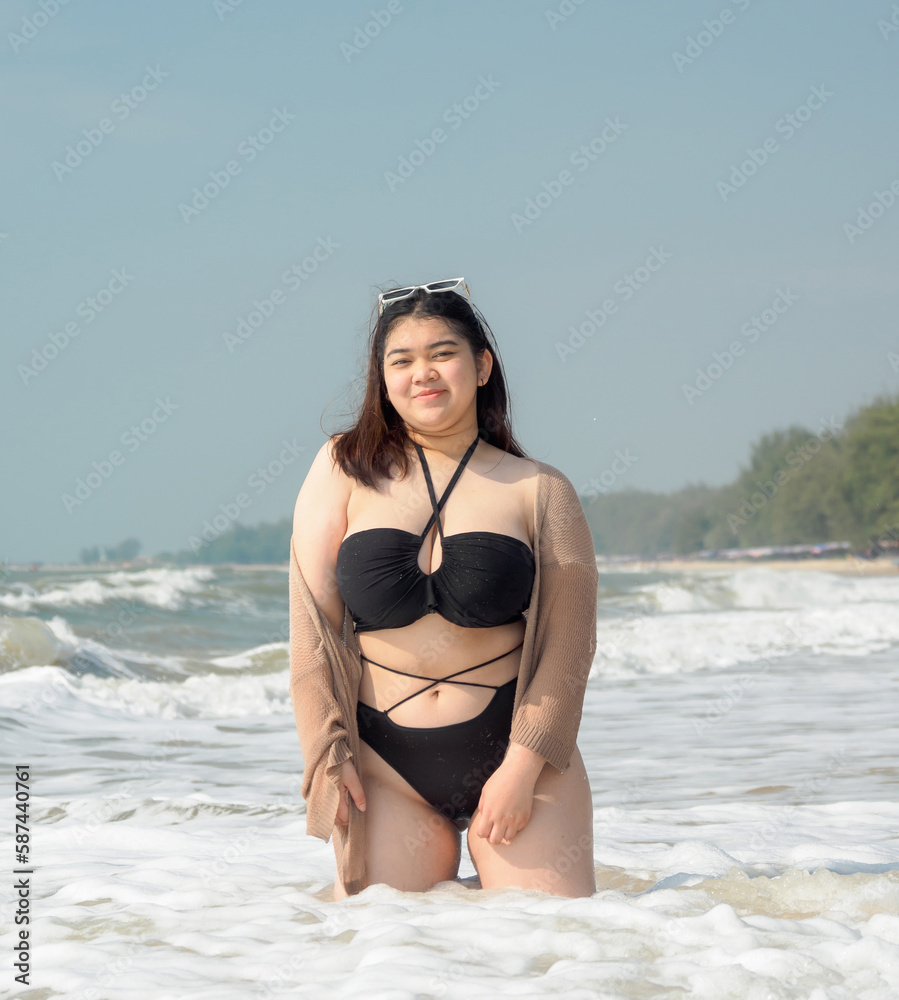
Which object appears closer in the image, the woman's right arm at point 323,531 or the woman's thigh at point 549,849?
the woman's thigh at point 549,849

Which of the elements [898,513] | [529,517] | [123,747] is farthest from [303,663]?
[898,513]

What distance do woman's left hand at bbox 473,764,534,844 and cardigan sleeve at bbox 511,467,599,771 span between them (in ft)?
0.36

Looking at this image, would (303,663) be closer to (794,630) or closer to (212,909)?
(212,909)

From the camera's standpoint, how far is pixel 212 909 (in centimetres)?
333

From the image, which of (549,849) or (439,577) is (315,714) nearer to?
(439,577)

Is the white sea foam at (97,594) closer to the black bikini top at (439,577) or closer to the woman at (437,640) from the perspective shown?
the woman at (437,640)

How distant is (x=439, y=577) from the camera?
3133 mm

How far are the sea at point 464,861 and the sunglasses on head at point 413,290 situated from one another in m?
1.88

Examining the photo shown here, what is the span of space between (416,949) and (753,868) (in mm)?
1646

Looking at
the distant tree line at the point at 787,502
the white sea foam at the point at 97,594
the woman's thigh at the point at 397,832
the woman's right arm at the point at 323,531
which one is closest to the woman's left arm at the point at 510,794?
the woman's thigh at the point at 397,832

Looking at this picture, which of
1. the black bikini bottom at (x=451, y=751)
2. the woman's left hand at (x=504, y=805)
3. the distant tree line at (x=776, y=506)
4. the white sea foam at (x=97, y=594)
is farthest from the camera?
the distant tree line at (x=776, y=506)

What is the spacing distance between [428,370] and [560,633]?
3.04ft

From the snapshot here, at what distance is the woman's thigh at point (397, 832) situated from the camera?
325cm

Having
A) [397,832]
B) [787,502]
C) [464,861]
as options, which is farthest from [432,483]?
[787,502]
